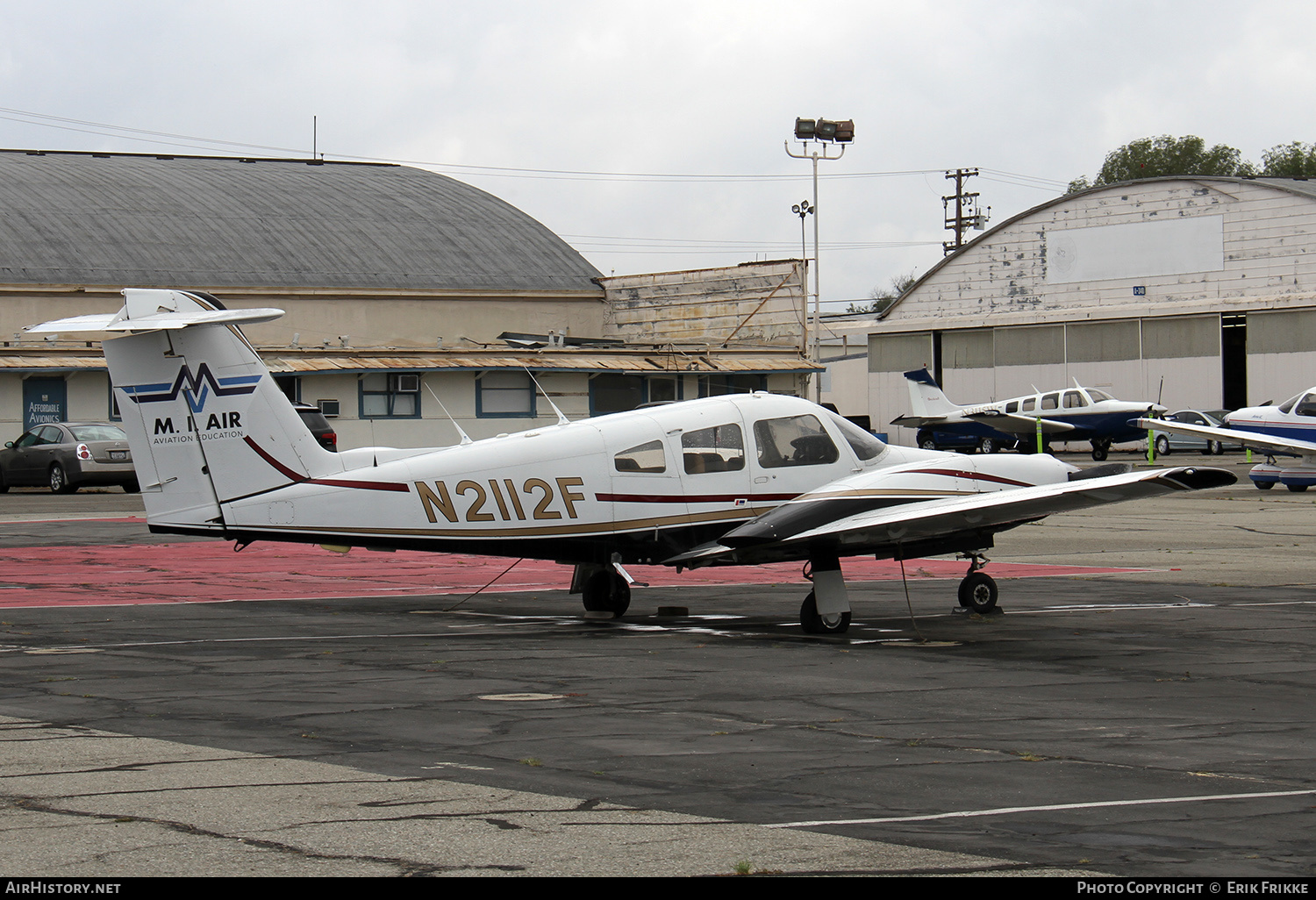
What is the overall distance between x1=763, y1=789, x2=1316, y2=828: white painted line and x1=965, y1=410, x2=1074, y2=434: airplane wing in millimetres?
42208

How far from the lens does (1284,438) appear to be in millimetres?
32094

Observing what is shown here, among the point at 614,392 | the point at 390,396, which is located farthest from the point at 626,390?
the point at 390,396

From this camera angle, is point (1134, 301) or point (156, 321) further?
point (1134, 301)

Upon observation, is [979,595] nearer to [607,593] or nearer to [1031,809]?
[607,593]

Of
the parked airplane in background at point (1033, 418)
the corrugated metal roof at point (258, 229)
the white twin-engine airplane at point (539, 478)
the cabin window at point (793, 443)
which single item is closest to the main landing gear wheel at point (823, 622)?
the white twin-engine airplane at point (539, 478)

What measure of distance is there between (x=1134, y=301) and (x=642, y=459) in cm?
4779

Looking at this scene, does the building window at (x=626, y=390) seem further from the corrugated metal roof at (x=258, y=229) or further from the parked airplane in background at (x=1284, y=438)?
the parked airplane in background at (x=1284, y=438)

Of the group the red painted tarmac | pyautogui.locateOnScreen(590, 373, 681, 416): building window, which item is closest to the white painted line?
the red painted tarmac

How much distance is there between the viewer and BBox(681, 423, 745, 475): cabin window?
13.3 meters

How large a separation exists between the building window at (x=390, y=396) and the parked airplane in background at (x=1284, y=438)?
23.3 m

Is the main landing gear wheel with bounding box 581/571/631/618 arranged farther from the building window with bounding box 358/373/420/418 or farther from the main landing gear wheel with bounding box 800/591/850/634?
the building window with bounding box 358/373/420/418

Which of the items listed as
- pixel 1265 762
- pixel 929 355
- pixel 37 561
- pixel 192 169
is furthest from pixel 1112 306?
pixel 1265 762
